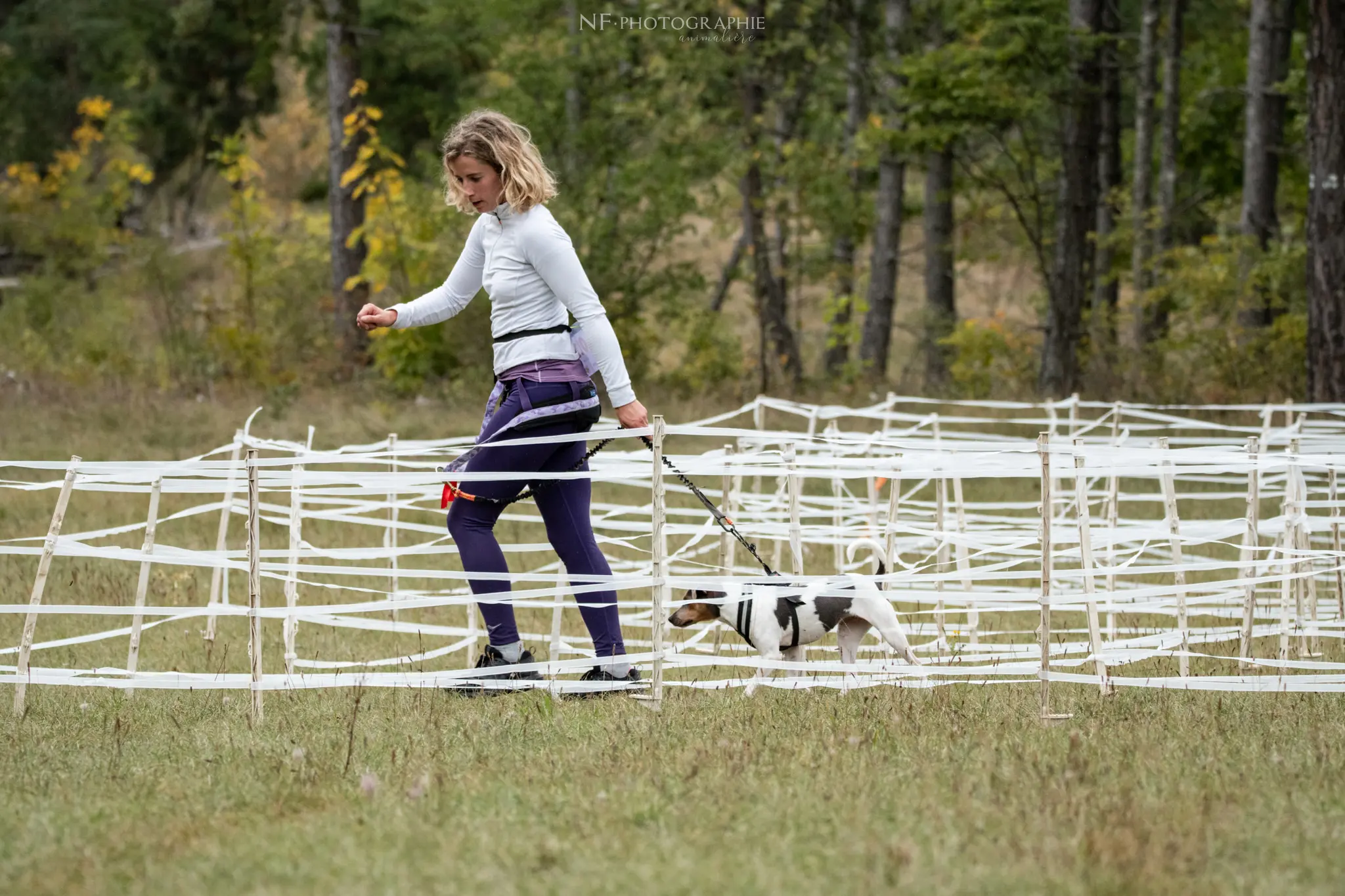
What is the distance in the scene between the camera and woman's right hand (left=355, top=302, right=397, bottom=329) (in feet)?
19.2

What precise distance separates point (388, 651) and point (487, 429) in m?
2.90

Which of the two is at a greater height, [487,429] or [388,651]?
[487,429]

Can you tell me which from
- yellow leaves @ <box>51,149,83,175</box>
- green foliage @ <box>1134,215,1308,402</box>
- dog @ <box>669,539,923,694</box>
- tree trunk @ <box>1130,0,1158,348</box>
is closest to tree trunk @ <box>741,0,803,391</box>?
tree trunk @ <box>1130,0,1158,348</box>

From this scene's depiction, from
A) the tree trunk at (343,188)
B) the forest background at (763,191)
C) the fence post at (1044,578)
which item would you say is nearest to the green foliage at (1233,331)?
the forest background at (763,191)

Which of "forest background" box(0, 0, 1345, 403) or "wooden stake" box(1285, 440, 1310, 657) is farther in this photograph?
"forest background" box(0, 0, 1345, 403)

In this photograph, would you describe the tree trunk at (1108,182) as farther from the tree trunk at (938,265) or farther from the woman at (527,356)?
the woman at (527,356)

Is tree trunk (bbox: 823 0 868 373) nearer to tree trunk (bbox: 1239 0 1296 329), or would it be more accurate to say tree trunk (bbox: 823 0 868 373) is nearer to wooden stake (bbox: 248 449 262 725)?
tree trunk (bbox: 1239 0 1296 329)

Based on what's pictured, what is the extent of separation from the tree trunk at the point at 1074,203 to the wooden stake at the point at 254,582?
573 inches

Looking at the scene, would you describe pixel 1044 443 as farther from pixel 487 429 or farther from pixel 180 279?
pixel 180 279

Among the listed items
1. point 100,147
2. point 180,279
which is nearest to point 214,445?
point 180,279

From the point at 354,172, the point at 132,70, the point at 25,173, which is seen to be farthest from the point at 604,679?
the point at 132,70

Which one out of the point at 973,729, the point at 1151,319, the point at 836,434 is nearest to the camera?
the point at 973,729

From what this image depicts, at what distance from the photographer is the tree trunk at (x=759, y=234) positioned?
65.9 ft

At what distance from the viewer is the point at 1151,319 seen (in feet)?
69.1
